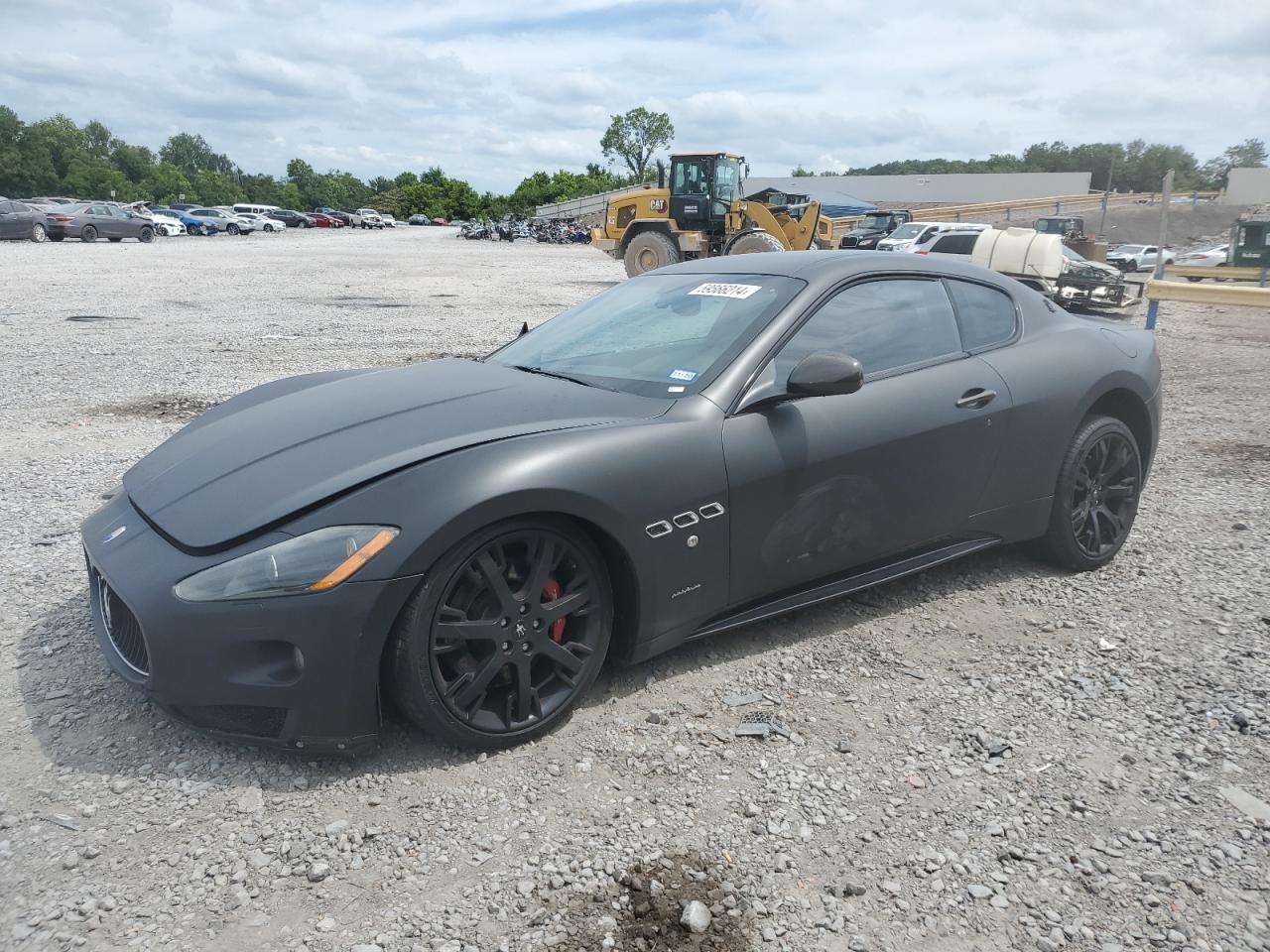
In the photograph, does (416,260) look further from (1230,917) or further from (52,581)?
(1230,917)

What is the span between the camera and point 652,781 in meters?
2.83

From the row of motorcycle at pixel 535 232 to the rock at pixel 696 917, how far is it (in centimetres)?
5636

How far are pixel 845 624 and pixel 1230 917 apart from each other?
176cm

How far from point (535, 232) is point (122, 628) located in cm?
5953

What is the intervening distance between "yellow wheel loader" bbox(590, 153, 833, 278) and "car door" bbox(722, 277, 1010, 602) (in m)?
16.8

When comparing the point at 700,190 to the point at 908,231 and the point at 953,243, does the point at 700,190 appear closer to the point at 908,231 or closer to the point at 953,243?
the point at 953,243

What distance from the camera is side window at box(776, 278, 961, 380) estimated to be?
3.54m

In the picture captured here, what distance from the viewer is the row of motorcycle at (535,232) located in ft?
190

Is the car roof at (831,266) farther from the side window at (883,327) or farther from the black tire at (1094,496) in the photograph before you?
the black tire at (1094,496)

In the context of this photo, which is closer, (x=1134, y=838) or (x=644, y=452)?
(x=1134, y=838)

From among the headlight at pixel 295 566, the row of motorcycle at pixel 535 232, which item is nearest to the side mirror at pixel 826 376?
the headlight at pixel 295 566

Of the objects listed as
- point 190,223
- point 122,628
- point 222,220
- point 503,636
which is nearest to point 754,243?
point 503,636

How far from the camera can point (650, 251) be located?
20984 millimetres

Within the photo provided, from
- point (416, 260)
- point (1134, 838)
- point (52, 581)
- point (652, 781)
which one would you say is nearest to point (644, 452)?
point (652, 781)
